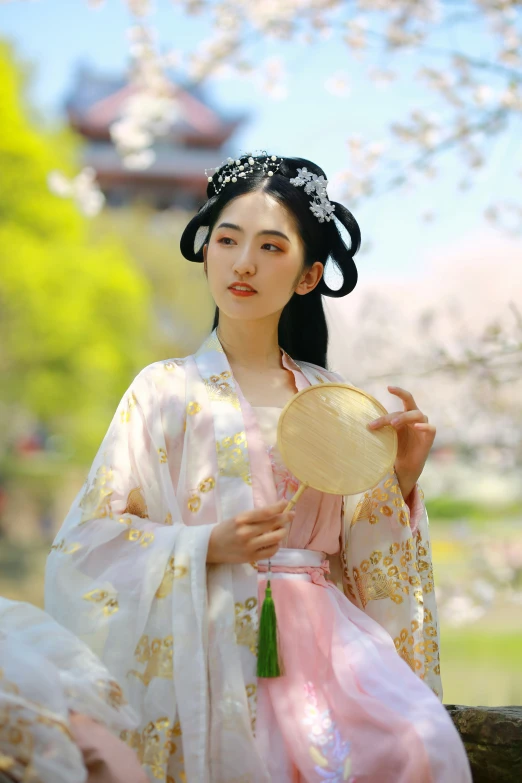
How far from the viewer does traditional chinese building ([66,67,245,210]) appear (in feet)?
83.5

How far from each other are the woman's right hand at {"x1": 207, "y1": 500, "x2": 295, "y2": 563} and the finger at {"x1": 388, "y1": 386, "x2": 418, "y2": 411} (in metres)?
0.47

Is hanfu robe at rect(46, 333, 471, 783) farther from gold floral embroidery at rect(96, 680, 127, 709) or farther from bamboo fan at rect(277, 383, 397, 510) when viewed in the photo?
gold floral embroidery at rect(96, 680, 127, 709)

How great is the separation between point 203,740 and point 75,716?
0.41 metres

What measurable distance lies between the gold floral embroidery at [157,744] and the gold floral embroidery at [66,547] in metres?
0.42

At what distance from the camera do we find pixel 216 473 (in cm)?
231

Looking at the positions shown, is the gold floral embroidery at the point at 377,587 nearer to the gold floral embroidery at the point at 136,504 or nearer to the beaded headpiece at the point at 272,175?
the gold floral embroidery at the point at 136,504

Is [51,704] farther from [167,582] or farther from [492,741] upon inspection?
[492,741]

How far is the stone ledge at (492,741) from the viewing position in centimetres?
266

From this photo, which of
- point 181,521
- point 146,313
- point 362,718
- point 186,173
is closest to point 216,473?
point 181,521

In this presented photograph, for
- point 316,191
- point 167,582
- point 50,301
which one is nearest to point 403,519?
point 167,582

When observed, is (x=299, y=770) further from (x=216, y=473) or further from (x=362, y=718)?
(x=216, y=473)

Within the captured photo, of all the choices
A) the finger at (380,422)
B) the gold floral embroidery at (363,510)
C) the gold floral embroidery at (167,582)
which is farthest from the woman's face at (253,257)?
the gold floral embroidery at (167,582)

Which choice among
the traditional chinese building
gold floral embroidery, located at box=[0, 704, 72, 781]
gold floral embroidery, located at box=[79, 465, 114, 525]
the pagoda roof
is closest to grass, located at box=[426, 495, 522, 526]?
the traditional chinese building

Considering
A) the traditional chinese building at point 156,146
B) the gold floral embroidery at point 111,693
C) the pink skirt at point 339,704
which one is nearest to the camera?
the gold floral embroidery at point 111,693
